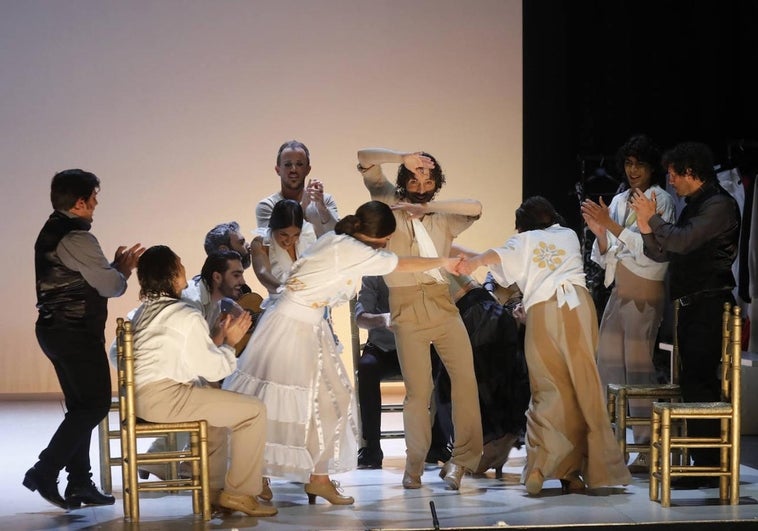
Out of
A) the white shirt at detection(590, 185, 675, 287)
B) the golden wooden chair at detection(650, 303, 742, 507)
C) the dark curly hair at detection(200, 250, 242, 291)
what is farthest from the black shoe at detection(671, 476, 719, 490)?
the dark curly hair at detection(200, 250, 242, 291)

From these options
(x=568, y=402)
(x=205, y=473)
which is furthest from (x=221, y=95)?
(x=205, y=473)

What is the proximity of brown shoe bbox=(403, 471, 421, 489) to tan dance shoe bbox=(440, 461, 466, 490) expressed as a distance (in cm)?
13

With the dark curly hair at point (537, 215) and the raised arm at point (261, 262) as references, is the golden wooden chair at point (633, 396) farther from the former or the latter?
the raised arm at point (261, 262)

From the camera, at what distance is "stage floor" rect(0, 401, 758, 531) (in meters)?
4.69

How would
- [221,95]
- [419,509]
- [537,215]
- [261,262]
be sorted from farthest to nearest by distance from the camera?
[221,95] < [261,262] < [537,215] < [419,509]

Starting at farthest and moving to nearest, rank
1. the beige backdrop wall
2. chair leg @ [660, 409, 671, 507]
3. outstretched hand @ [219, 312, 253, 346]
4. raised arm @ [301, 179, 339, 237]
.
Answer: the beige backdrop wall → raised arm @ [301, 179, 339, 237] → chair leg @ [660, 409, 671, 507] → outstretched hand @ [219, 312, 253, 346]

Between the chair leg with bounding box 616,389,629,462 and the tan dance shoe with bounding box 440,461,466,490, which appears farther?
the chair leg with bounding box 616,389,629,462

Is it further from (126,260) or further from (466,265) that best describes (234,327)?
(466,265)

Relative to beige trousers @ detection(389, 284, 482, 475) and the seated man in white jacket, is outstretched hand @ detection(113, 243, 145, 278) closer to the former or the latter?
the seated man in white jacket

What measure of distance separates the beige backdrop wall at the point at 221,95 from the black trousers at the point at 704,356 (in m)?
3.34

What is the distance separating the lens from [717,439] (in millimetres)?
5043

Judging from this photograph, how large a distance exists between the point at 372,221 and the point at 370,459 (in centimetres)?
162

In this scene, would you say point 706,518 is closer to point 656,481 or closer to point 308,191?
point 656,481

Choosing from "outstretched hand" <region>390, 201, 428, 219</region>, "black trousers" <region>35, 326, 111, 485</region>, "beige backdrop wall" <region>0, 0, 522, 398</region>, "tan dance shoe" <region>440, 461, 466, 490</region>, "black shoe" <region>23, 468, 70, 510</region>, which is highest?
"beige backdrop wall" <region>0, 0, 522, 398</region>
